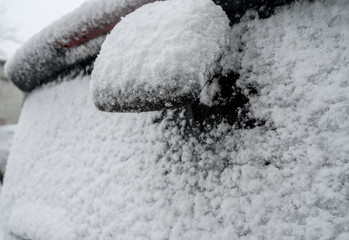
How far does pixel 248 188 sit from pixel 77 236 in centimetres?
73

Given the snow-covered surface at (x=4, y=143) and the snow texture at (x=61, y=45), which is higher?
the snow texture at (x=61, y=45)

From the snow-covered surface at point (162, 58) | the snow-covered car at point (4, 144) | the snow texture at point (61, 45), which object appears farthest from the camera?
the snow-covered car at point (4, 144)

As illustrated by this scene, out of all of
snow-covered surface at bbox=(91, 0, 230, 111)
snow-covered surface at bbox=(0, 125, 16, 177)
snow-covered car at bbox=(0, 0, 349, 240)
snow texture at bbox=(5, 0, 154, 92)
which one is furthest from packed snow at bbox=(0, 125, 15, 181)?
snow-covered surface at bbox=(91, 0, 230, 111)

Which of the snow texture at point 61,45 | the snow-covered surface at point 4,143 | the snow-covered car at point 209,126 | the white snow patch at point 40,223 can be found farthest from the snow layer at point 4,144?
the snow-covered car at point 209,126

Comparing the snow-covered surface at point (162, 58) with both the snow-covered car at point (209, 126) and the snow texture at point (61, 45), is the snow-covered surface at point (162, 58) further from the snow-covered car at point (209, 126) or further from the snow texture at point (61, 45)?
the snow texture at point (61, 45)

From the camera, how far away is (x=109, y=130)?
1107 millimetres

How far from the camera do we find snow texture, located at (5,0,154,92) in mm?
1030

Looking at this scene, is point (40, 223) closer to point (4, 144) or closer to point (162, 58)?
point (162, 58)

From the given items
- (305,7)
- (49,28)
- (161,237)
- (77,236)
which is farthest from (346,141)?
(49,28)

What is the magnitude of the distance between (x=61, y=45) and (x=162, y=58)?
0.88m

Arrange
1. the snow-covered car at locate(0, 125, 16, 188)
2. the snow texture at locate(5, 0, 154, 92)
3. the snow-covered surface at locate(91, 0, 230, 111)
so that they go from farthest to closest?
1. the snow-covered car at locate(0, 125, 16, 188)
2. the snow texture at locate(5, 0, 154, 92)
3. the snow-covered surface at locate(91, 0, 230, 111)

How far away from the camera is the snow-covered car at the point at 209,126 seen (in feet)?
2.02

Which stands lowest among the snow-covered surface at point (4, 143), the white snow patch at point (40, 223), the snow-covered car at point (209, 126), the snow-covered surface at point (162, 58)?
the snow-covered surface at point (4, 143)

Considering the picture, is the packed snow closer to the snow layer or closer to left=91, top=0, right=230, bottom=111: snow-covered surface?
the snow layer
